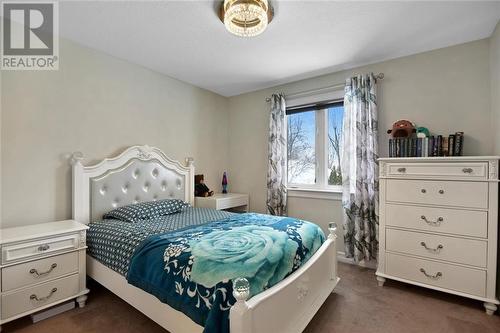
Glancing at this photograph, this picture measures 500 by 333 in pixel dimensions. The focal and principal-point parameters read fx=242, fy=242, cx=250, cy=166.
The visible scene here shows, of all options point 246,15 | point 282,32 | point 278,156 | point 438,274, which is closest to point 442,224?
point 438,274

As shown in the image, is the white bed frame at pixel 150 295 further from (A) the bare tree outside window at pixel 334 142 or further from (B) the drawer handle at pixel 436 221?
(A) the bare tree outside window at pixel 334 142

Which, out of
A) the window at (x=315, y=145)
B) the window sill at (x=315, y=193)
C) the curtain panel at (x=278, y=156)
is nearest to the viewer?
the window sill at (x=315, y=193)

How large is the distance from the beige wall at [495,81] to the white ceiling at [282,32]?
0.12 metres

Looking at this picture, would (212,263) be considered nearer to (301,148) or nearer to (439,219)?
(439,219)

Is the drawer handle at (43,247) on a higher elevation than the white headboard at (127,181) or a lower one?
lower

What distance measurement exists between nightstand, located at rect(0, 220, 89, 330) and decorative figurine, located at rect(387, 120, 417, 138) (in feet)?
9.93

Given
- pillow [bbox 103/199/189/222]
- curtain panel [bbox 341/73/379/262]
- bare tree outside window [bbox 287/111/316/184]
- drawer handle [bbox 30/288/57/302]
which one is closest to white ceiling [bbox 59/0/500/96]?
curtain panel [bbox 341/73/379/262]

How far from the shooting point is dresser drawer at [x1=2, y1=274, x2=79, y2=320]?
1.65 meters

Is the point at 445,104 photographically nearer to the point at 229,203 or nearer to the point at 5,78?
the point at 229,203

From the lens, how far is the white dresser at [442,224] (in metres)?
1.90

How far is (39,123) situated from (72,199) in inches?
28.5

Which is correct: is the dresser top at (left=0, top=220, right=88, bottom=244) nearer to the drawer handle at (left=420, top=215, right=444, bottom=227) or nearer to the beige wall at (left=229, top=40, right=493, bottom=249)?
the beige wall at (left=229, top=40, right=493, bottom=249)

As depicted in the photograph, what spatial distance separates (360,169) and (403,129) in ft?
1.93

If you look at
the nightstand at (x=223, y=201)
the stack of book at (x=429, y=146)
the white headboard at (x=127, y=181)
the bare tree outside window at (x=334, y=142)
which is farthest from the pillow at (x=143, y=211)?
the stack of book at (x=429, y=146)
